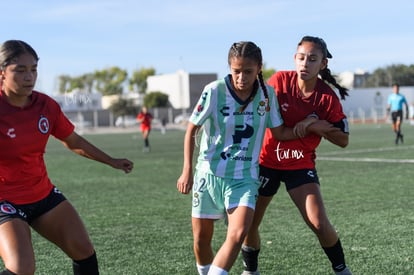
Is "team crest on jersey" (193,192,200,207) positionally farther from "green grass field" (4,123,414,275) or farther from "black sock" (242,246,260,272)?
"green grass field" (4,123,414,275)

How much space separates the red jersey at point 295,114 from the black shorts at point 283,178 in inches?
1.6

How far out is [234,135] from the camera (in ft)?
15.9

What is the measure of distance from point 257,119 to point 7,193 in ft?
6.31

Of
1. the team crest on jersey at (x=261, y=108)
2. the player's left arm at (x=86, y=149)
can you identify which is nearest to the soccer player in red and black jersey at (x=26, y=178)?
the player's left arm at (x=86, y=149)

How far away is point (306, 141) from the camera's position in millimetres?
5398

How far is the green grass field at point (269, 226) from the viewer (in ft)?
20.4

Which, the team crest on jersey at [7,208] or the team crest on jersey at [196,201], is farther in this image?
the team crest on jersey at [196,201]

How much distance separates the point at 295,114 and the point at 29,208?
90.6 inches

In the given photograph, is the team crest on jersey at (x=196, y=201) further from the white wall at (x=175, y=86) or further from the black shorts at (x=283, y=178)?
the white wall at (x=175, y=86)

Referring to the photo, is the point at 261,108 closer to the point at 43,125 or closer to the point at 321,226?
the point at 321,226

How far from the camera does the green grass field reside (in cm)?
622

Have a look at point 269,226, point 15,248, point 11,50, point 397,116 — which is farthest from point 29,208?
point 397,116

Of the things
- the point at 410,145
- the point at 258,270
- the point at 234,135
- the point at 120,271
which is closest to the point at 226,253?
the point at 234,135

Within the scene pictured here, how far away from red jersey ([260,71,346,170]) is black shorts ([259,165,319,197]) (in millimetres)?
40
